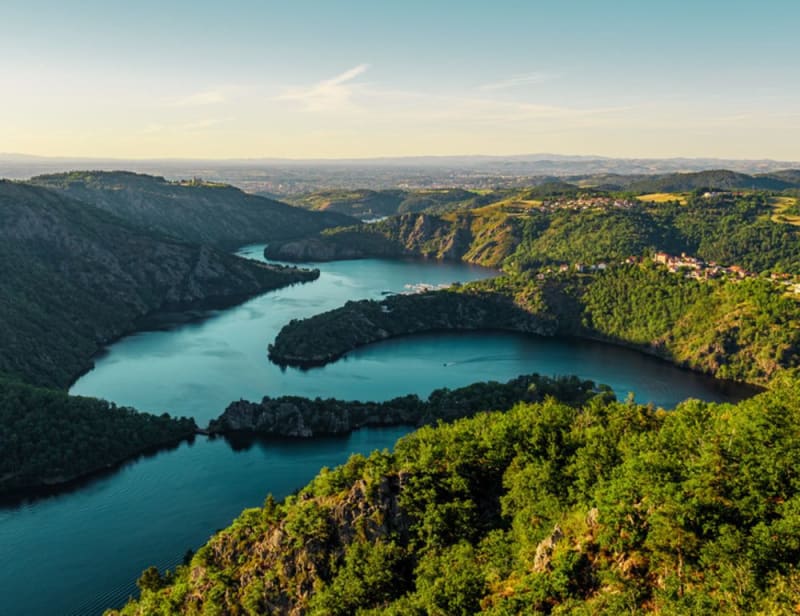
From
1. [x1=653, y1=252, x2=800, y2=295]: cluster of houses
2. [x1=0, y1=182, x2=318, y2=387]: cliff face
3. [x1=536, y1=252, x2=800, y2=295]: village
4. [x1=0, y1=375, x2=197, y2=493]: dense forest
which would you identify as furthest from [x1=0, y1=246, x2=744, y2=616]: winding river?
[x1=653, y1=252, x2=800, y2=295]: cluster of houses

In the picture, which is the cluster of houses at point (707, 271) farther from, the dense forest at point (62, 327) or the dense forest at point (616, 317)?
the dense forest at point (62, 327)

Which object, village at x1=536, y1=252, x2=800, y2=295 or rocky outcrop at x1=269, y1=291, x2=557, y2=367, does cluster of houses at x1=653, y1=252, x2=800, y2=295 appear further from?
rocky outcrop at x1=269, y1=291, x2=557, y2=367

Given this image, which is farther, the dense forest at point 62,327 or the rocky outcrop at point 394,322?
the rocky outcrop at point 394,322

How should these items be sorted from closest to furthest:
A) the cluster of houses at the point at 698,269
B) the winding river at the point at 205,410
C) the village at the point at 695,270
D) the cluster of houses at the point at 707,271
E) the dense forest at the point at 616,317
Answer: the winding river at the point at 205,410, the dense forest at the point at 616,317, the cluster of houses at the point at 707,271, the village at the point at 695,270, the cluster of houses at the point at 698,269

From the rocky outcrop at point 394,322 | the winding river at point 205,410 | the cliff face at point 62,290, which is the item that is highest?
the cliff face at point 62,290

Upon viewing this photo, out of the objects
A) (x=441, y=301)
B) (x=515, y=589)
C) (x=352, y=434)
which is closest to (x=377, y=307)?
(x=441, y=301)

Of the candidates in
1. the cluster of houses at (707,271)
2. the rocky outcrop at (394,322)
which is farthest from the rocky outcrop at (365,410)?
the cluster of houses at (707,271)

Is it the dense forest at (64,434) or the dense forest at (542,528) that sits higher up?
the dense forest at (542,528)

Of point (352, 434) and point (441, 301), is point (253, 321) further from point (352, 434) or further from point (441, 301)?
point (352, 434)
